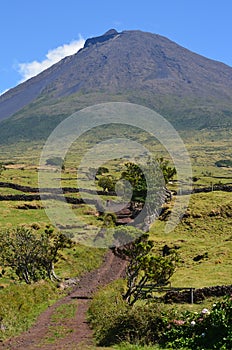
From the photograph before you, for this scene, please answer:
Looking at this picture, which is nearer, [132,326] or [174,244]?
[132,326]

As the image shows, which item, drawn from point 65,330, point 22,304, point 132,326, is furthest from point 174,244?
point 132,326

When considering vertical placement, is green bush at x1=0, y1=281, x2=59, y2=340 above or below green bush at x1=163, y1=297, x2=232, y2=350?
below

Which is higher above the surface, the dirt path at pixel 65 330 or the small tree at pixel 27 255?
the small tree at pixel 27 255

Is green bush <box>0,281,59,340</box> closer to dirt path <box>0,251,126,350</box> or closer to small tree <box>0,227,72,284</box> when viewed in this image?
dirt path <box>0,251,126,350</box>

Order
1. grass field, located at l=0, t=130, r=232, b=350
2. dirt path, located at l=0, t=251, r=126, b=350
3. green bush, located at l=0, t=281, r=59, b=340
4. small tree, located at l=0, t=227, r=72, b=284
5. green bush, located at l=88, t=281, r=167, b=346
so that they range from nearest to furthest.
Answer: green bush, located at l=88, t=281, r=167, b=346 → dirt path, located at l=0, t=251, r=126, b=350 → green bush, located at l=0, t=281, r=59, b=340 → grass field, located at l=0, t=130, r=232, b=350 → small tree, located at l=0, t=227, r=72, b=284

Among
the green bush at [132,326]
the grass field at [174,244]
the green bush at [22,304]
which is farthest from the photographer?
the grass field at [174,244]

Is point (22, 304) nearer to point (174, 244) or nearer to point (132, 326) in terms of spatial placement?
point (132, 326)

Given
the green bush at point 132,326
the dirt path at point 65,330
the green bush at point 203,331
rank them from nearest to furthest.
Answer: the green bush at point 203,331
the green bush at point 132,326
the dirt path at point 65,330

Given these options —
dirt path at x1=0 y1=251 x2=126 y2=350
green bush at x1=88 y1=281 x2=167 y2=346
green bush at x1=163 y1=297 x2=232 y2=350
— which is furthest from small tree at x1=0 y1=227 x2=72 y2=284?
green bush at x1=163 y1=297 x2=232 y2=350

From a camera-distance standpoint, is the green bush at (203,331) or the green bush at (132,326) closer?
the green bush at (203,331)

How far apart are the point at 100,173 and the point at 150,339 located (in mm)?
97077

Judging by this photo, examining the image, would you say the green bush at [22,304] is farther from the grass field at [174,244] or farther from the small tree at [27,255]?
the small tree at [27,255]

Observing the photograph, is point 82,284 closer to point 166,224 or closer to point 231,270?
point 231,270

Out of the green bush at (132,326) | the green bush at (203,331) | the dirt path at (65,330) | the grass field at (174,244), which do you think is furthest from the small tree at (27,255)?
the green bush at (203,331)
